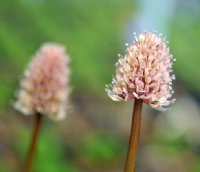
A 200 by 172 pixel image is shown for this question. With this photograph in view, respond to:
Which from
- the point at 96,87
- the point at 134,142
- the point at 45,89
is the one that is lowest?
the point at 134,142

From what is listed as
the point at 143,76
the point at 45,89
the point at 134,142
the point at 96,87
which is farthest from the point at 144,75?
the point at 96,87

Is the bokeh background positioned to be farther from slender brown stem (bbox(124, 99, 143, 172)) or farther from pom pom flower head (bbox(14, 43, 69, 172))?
slender brown stem (bbox(124, 99, 143, 172))

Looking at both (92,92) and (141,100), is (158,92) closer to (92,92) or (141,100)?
(141,100)

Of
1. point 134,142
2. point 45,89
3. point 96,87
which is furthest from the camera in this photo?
point 96,87

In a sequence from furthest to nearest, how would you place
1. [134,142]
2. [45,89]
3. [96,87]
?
1. [96,87]
2. [45,89]
3. [134,142]

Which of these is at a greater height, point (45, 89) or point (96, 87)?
point (96, 87)

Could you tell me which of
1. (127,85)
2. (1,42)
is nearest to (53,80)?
(127,85)

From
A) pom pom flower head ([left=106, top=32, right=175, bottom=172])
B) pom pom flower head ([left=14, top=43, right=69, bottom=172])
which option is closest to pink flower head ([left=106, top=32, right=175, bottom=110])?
pom pom flower head ([left=106, top=32, right=175, bottom=172])

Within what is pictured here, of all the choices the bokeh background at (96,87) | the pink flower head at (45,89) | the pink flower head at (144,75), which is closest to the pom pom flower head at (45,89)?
the pink flower head at (45,89)

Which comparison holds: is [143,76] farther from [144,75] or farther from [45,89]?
[45,89]
